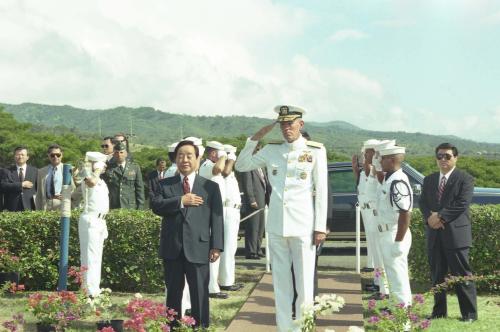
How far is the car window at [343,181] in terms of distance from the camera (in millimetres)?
12891

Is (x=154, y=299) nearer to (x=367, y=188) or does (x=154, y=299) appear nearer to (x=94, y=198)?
(x=94, y=198)

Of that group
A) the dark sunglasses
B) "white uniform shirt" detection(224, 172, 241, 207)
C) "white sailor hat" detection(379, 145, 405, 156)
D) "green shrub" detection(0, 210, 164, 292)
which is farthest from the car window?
"white sailor hat" detection(379, 145, 405, 156)

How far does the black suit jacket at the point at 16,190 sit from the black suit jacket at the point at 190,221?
233 inches

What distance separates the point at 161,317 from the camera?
17.2ft

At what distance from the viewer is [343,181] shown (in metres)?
13.0

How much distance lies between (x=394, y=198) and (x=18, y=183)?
7.03m

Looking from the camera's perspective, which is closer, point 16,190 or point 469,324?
point 469,324

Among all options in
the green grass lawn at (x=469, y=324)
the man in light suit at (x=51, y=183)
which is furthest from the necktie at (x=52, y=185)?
the green grass lawn at (x=469, y=324)

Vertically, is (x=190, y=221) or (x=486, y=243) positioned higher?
(x=190, y=221)

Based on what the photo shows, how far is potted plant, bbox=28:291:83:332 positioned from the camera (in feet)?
Answer: 21.0

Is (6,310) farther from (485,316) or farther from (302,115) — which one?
(485,316)

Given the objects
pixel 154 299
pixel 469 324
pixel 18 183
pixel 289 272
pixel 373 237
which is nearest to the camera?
pixel 289 272

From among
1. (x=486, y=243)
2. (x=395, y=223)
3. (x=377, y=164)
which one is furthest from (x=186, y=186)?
(x=486, y=243)

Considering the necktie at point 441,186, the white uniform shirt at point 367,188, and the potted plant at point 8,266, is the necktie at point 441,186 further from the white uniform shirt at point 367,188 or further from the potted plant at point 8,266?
the potted plant at point 8,266
